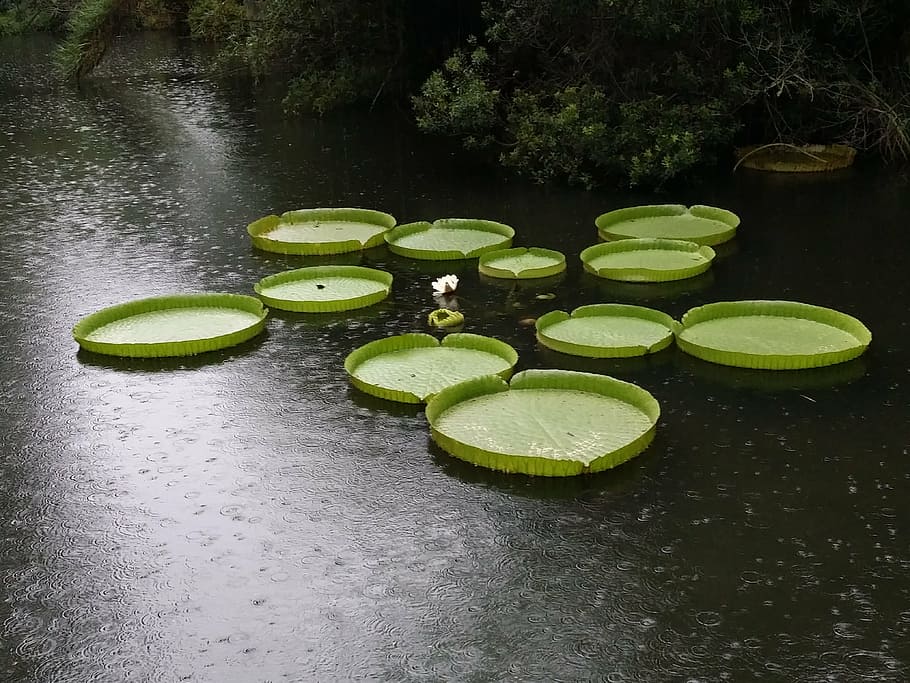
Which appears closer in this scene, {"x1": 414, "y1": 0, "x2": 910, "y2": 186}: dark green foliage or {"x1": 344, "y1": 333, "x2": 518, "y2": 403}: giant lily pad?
{"x1": 344, "y1": 333, "x2": 518, "y2": 403}: giant lily pad

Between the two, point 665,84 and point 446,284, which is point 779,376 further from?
point 665,84

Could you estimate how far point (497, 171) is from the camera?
8.57 m

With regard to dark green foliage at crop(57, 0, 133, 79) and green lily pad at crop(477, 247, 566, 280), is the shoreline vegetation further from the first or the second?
green lily pad at crop(477, 247, 566, 280)

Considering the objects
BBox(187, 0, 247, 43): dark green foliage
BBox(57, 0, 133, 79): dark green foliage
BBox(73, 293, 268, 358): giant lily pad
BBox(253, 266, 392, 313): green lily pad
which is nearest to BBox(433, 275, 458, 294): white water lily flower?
BBox(253, 266, 392, 313): green lily pad

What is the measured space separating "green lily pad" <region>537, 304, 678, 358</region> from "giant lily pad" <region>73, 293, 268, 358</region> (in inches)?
57.9

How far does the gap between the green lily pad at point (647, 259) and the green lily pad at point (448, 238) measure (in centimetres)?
63

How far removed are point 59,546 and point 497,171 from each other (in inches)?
224

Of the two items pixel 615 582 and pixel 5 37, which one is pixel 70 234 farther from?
pixel 5 37

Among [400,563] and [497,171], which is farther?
[497,171]

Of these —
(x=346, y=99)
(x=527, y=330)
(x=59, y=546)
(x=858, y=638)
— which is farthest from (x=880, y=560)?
(x=346, y=99)

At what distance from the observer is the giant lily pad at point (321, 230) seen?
655 centimetres

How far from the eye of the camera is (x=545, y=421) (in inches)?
162

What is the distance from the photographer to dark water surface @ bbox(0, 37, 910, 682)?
298cm

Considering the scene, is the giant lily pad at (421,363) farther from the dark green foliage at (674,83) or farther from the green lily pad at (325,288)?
the dark green foliage at (674,83)
